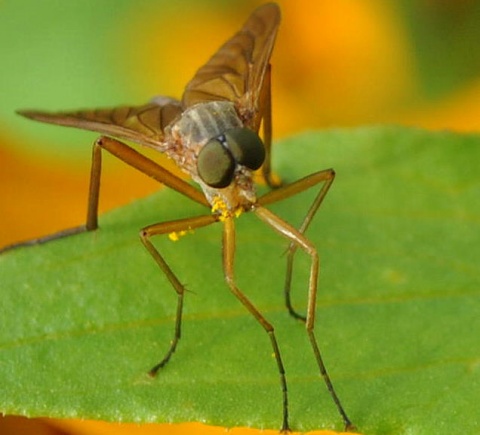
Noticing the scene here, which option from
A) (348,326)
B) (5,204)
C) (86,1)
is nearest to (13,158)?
(5,204)

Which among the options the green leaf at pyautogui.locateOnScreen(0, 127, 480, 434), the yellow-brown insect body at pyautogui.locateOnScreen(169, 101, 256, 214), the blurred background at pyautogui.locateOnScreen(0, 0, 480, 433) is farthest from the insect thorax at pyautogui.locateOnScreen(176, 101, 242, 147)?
the blurred background at pyautogui.locateOnScreen(0, 0, 480, 433)

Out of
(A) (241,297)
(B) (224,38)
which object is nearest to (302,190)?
(A) (241,297)

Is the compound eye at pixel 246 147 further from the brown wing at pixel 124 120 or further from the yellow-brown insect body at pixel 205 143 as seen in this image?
the brown wing at pixel 124 120

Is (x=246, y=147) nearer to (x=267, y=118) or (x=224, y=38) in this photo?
(x=267, y=118)

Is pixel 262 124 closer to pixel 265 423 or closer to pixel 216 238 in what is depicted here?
pixel 216 238

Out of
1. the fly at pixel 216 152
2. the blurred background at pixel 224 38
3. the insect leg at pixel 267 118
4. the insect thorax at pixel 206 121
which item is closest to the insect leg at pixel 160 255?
the fly at pixel 216 152

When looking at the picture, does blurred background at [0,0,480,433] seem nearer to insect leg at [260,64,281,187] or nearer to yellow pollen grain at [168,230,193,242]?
insect leg at [260,64,281,187]

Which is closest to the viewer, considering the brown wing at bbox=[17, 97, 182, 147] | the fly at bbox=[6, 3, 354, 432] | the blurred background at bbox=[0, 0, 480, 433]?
the fly at bbox=[6, 3, 354, 432]

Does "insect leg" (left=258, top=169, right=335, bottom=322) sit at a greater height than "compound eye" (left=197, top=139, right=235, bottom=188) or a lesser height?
lesser

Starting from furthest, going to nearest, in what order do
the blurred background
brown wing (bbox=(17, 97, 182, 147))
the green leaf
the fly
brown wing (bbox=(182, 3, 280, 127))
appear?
the blurred background → brown wing (bbox=(182, 3, 280, 127)) → brown wing (bbox=(17, 97, 182, 147)) → the fly → the green leaf
